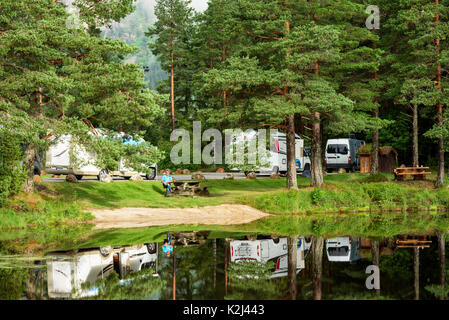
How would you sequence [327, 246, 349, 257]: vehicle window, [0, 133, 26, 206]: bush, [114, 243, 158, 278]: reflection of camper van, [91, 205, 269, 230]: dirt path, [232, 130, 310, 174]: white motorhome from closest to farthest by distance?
1. [114, 243, 158, 278]: reflection of camper van
2. [327, 246, 349, 257]: vehicle window
3. [0, 133, 26, 206]: bush
4. [91, 205, 269, 230]: dirt path
5. [232, 130, 310, 174]: white motorhome

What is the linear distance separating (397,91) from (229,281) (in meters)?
25.6

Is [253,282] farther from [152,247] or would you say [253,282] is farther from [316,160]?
[316,160]

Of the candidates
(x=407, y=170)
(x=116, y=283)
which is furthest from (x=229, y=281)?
(x=407, y=170)

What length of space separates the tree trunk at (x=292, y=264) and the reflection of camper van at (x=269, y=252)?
0.25 feet

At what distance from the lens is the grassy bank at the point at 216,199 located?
21.2 metres

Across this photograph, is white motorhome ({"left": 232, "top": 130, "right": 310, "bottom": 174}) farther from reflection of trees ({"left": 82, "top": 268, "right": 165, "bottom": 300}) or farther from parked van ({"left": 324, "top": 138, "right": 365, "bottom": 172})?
reflection of trees ({"left": 82, "top": 268, "right": 165, "bottom": 300})

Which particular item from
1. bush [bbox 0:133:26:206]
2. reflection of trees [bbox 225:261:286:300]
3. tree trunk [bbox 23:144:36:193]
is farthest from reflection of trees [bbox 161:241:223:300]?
tree trunk [bbox 23:144:36:193]

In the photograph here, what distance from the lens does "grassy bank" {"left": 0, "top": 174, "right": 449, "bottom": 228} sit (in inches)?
834

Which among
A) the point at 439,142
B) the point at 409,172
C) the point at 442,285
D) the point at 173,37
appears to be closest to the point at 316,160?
the point at 409,172

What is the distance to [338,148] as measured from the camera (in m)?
44.8

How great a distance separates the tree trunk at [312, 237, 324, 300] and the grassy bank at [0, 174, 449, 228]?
8.95 meters

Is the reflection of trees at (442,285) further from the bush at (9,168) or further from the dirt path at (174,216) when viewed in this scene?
the bush at (9,168)

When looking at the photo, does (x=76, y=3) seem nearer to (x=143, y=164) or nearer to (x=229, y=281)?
(x=143, y=164)

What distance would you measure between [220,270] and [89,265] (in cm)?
306
